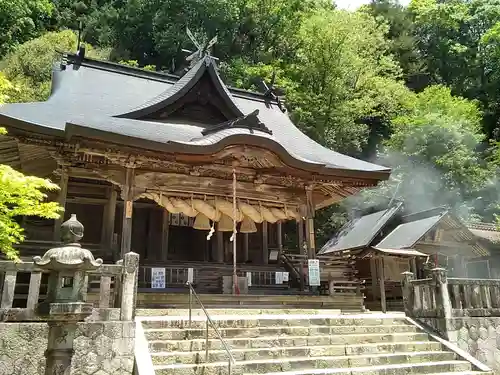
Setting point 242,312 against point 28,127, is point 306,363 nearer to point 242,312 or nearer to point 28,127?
point 242,312

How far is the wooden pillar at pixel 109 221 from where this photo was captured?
11211 mm

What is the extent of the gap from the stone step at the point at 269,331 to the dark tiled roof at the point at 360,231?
12.0 meters

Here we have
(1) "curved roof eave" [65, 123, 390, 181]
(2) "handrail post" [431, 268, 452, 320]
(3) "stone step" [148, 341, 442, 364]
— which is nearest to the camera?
(3) "stone step" [148, 341, 442, 364]

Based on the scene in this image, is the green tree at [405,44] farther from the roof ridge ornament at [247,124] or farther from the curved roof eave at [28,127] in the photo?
the curved roof eave at [28,127]

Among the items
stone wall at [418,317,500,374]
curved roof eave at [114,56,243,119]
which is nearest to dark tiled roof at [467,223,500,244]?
stone wall at [418,317,500,374]

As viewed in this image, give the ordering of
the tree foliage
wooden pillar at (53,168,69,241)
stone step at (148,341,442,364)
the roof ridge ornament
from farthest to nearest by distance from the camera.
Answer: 1. the tree foliage
2. the roof ridge ornament
3. wooden pillar at (53,168,69,241)
4. stone step at (148,341,442,364)

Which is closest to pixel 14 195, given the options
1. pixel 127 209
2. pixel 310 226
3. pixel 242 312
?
pixel 127 209

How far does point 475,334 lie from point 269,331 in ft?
14.6

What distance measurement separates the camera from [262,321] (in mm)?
7551

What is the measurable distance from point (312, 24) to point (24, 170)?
66.9 feet

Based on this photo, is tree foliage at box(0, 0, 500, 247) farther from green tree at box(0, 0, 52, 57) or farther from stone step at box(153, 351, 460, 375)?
stone step at box(153, 351, 460, 375)

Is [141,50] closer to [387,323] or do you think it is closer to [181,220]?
[181,220]

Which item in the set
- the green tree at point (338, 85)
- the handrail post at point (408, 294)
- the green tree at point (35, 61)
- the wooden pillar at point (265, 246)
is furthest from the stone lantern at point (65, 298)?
the green tree at point (35, 61)

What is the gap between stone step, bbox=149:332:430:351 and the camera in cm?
644
